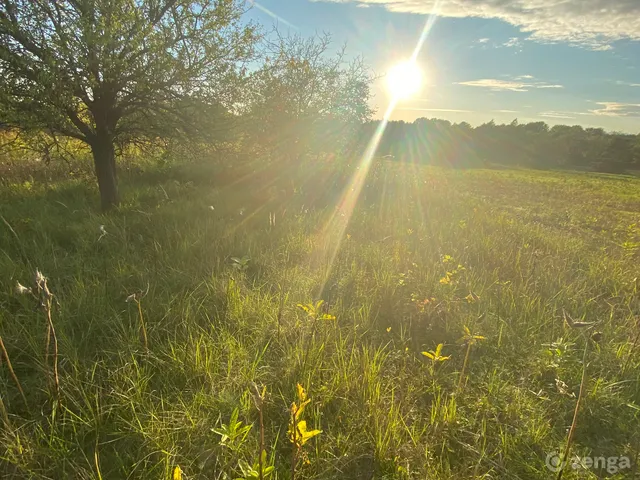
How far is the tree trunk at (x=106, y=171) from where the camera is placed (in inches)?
227

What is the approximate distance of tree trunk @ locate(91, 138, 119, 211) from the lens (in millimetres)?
5770

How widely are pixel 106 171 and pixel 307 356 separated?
565cm

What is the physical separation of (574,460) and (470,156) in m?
54.7

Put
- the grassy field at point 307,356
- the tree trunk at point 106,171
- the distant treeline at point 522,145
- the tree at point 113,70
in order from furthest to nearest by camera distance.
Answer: the distant treeline at point 522,145 < the tree trunk at point 106,171 < the tree at point 113,70 < the grassy field at point 307,356

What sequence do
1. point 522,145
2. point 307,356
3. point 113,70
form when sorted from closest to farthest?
point 307,356 → point 113,70 → point 522,145

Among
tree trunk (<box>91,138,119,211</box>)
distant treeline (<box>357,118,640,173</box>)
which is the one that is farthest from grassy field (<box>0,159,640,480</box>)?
distant treeline (<box>357,118,640,173</box>)

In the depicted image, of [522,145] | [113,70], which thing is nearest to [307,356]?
[113,70]

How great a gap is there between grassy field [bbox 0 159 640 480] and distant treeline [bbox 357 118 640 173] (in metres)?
39.1

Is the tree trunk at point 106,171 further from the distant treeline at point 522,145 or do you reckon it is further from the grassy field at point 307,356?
the distant treeline at point 522,145

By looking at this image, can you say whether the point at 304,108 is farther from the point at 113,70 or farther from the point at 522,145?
the point at 522,145

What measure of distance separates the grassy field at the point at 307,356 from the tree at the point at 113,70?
1643 mm

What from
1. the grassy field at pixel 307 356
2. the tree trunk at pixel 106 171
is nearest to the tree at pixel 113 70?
the tree trunk at pixel 106 171

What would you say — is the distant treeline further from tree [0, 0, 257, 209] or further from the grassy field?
the grassy field

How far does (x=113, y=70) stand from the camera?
4730 millimetres
